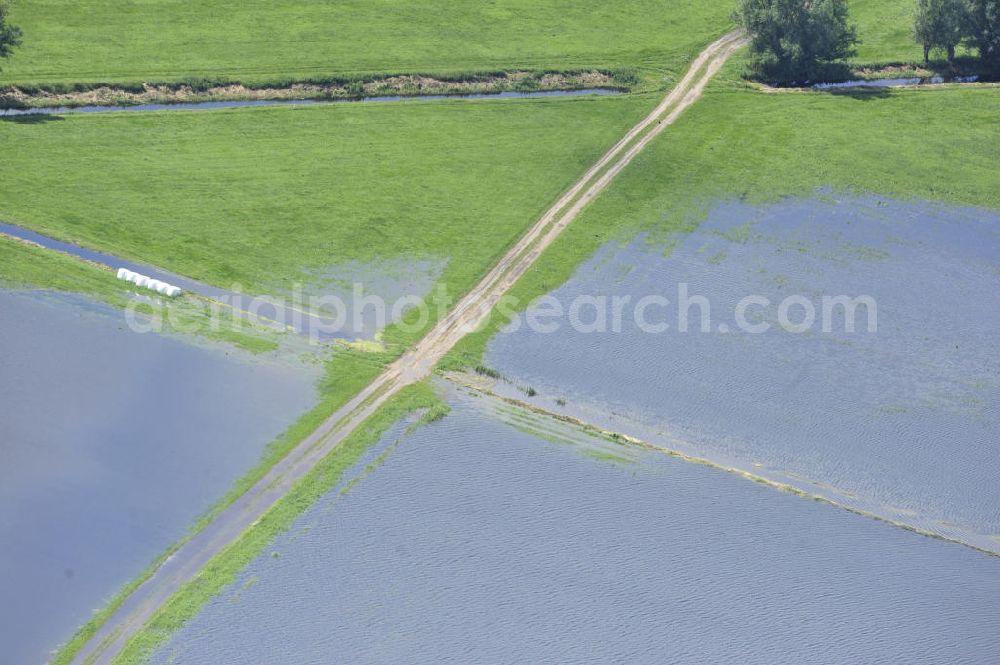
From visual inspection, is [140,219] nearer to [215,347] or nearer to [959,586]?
[215,347]

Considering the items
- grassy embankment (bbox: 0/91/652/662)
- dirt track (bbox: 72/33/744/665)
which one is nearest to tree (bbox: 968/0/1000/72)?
dirt track (bbox: 72/33/744/665)

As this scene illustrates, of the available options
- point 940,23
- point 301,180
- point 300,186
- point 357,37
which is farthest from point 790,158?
point 357,37

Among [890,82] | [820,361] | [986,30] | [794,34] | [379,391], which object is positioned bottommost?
[379,391]

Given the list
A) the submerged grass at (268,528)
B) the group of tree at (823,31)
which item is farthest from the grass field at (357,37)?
the submerged grass at (268,528)

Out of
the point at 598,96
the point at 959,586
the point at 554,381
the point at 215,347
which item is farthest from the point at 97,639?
the point at 598,96

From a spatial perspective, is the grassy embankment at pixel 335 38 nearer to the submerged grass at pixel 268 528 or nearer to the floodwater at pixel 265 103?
the floodwater at pixel 265 103

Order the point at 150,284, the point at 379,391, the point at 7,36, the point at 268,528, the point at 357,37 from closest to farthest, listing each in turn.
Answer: the point at 268,528 → the point at 379,391 → the point at 150,284 → the point at 7,36 → the point at 357,37

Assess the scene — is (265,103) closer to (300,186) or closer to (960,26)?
(300,186)
